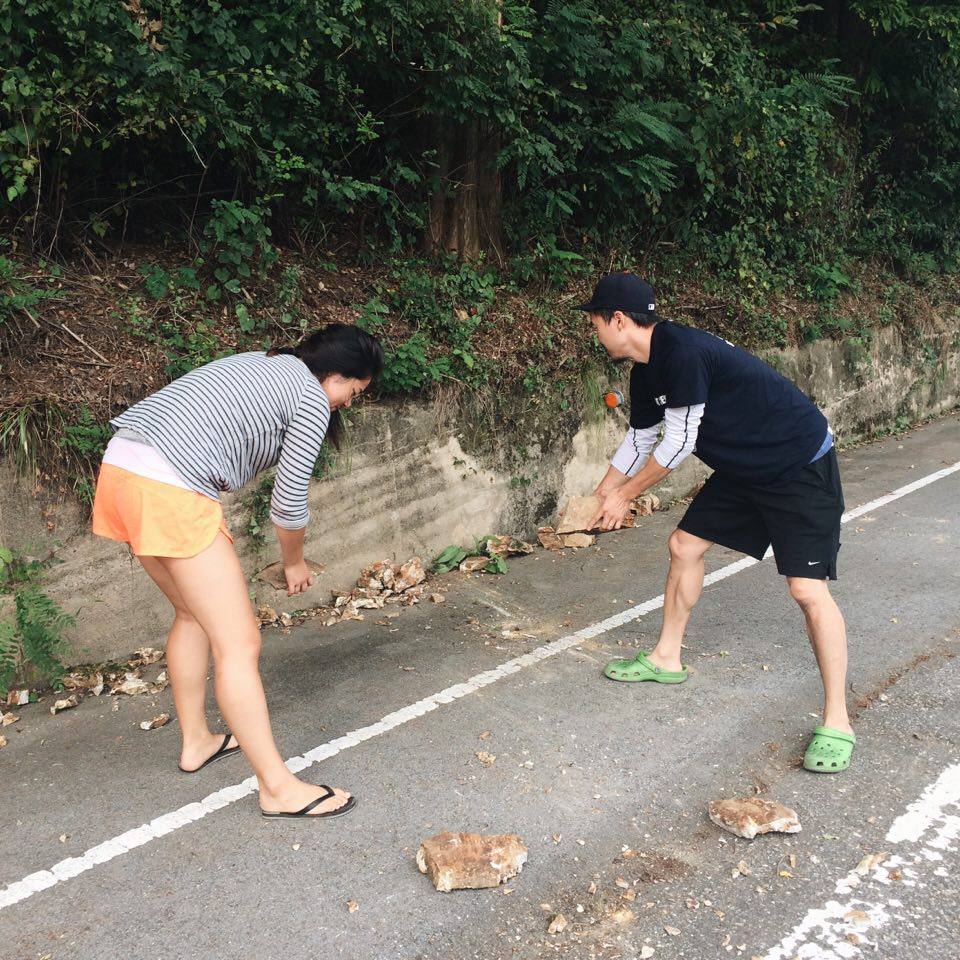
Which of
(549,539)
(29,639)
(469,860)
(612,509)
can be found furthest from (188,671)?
(549,539)

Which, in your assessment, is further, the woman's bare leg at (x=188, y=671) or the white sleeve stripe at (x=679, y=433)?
the white sleeve stripe at (x=679, y=433)

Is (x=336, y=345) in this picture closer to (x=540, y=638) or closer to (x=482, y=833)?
(x=482, y=833)

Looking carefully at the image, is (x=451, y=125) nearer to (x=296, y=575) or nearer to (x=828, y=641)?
(x=296, y=575)

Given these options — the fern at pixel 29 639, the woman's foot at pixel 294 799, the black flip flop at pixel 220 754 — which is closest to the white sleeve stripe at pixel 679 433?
the woman's foot at pixel 294 799

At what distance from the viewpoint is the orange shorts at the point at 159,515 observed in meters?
3.09

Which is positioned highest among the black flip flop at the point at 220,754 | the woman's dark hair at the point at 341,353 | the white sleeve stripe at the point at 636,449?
the woman's dark hair at the point at 341,353

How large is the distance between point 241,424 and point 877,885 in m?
2.69

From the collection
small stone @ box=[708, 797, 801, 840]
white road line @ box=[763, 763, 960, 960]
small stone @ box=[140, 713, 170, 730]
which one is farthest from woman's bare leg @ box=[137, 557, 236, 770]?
white road line @ box=[763, 763, 960, 960]

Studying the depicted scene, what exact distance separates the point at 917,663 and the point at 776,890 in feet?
7.09

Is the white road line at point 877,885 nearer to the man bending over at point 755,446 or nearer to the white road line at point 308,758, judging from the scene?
the man bending over at point 755,446

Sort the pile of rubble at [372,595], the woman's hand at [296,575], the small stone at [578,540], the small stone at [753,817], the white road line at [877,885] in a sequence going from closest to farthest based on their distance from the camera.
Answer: the white road line at [877,885]
the small stone at [753,817]
the woman's hand at [296,575]
the pile of rubble at [372,595]
the small stone at [578,540]

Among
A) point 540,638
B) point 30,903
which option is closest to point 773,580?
point 540,638

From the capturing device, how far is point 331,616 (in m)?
5.57

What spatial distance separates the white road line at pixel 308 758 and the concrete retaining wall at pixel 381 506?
144cm
